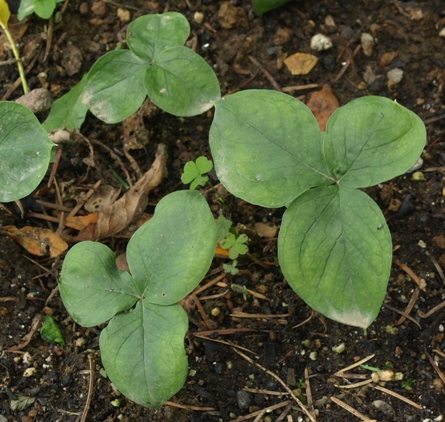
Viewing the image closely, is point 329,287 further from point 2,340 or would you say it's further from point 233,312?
point 2,340

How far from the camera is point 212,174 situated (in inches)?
103

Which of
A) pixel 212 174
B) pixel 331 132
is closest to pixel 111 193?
pixel 212 174

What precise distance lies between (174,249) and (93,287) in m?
0.32

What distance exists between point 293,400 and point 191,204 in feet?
2.85

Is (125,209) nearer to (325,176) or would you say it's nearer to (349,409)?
(325,176)

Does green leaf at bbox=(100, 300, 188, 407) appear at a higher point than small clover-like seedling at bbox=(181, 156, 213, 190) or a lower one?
lower

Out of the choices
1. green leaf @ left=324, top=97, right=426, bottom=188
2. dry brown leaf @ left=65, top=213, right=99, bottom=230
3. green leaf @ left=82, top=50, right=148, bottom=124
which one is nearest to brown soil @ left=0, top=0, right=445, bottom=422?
dry brown leaf @ left=65, top=213, right=99, bottom=230

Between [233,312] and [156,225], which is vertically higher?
[156,225]

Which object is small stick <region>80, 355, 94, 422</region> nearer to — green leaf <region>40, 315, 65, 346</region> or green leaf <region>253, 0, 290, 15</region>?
green leaf <region>40, 315, 65, 346</region>

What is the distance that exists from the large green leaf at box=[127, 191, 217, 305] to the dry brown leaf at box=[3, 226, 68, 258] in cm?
62

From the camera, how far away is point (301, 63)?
2799 mm

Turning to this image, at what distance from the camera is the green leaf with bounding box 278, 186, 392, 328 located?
188 cm

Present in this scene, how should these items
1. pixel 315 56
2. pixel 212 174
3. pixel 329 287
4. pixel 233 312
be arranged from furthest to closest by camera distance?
pixel 315 56
pixel 212 174
pixel 233 312
pixel 329 287

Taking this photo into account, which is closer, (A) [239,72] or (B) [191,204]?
(B) [191,204]
